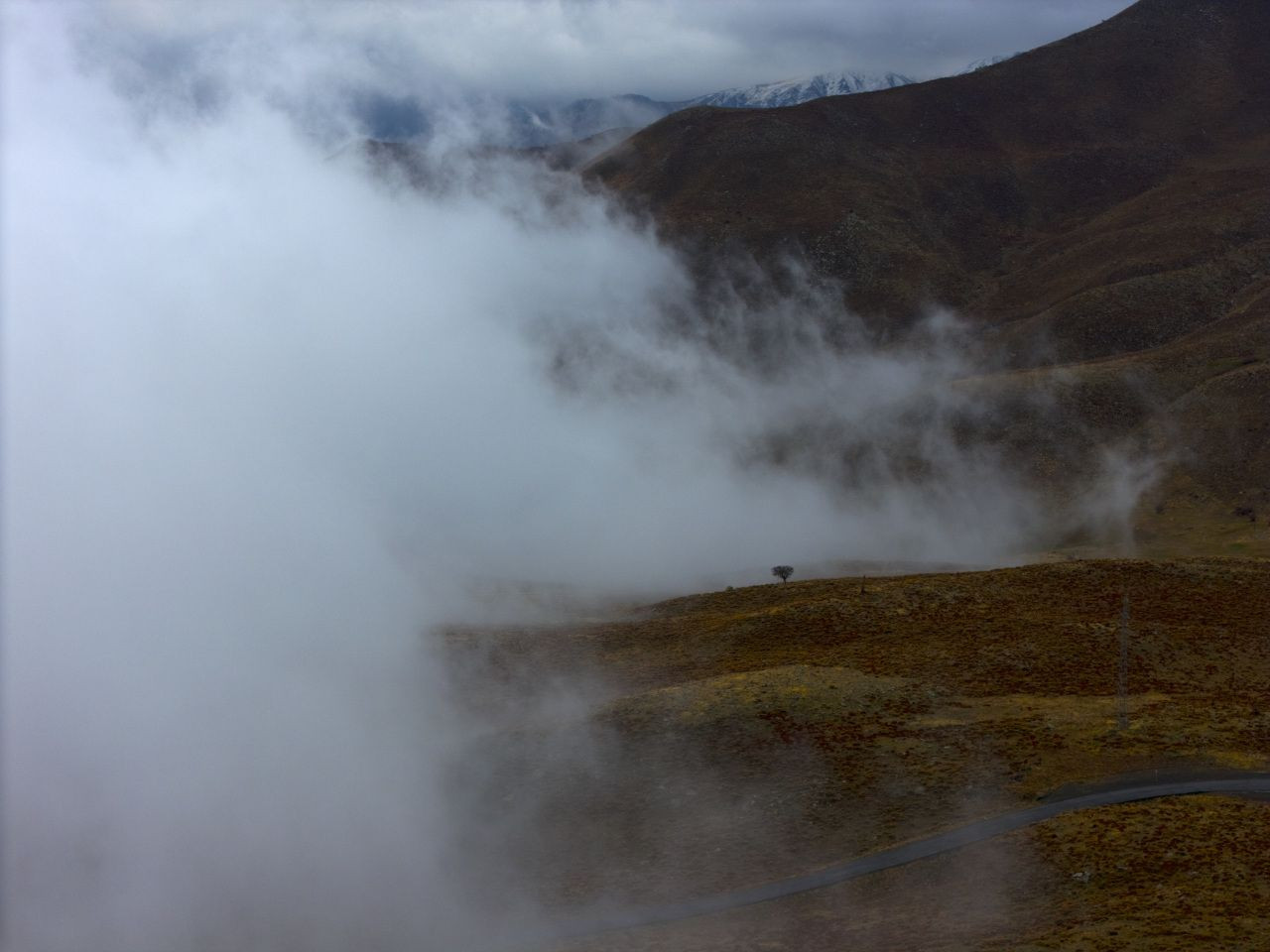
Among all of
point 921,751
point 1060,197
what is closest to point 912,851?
point 921,751

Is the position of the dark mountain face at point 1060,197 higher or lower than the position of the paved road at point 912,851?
higher

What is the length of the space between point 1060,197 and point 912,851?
13046cm

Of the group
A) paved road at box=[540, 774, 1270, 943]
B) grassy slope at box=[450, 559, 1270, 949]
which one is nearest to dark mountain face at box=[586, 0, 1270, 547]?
grassy slope at box=[450, 559, 1270, 949]

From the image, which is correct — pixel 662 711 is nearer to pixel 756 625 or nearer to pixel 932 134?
pixel 756 625

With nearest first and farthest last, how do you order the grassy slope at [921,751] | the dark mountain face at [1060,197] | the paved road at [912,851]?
the grassy slope at [921,751] → the paved road at [912,851] → the dark mountain face at [1060,197]

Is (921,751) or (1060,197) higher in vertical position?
(1060,197)

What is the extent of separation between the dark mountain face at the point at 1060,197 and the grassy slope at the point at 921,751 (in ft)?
136

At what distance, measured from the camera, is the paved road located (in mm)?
34859

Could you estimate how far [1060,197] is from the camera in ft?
481

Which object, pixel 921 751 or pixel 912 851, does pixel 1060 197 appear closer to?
pixel 921 751

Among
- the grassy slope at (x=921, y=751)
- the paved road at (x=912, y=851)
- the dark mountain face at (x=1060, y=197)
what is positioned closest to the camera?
the grassy slope at (x=921, y=751)

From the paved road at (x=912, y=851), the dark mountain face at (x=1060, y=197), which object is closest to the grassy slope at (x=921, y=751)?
the paved road at (x=912, y=851)

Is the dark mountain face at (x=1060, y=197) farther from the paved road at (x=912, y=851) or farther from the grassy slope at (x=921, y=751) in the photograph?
the paved road at (x=912, y=851)

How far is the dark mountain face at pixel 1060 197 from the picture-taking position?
346 ft
